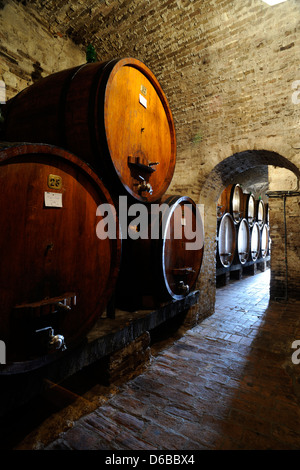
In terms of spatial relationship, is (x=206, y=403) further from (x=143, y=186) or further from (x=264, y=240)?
(x=264, y=240)

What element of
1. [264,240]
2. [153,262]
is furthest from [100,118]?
[264,240]

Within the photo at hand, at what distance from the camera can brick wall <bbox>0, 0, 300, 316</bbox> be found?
3.32m

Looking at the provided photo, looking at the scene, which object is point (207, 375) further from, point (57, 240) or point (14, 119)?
point (14, 119)

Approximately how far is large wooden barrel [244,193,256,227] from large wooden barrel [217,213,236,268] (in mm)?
1440

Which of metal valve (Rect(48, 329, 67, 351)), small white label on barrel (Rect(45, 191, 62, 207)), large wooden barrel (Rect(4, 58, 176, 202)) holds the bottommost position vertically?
metal valve (Rect(48, 329, 67, 351))

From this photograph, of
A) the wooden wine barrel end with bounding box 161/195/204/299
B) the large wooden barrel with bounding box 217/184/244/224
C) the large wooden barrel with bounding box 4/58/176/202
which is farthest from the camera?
the large wooden barrel with bounding box 217/184/244/224

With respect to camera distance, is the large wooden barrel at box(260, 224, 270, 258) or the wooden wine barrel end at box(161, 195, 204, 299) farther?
the large wooden barrel at box(260, 224, 270, 258)

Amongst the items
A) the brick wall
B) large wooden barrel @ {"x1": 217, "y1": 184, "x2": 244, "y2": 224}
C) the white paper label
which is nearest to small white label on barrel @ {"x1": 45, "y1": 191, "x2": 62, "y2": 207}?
the white paper label

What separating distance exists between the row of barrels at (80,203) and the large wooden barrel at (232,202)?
4582 millimetres

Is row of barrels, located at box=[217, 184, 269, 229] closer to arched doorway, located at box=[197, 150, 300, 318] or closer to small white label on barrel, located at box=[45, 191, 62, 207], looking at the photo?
arched doorway, located at box=[197, 150, 300, 318]

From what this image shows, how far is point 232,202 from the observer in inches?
275

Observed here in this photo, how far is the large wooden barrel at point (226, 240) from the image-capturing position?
20.5 ft

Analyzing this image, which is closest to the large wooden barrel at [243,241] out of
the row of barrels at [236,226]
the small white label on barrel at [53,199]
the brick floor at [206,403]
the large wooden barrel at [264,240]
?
the row of barrels at [236,226]

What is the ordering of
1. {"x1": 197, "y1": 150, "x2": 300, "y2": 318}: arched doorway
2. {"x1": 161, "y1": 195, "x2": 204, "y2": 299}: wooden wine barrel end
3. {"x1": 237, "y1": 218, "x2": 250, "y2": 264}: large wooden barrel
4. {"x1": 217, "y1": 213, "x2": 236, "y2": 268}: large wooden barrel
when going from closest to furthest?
{"x1": 161, "y1": 195, "x2": 204, "y2": 299}: wooden wine barrel end, {"x1": 197, "y1": 150, "x2": 300, "y2": 318}: arched doorway, {"x1": 217, "y1": 213, "x2": 236, "y2": 268}: large wooden barrel, {"x1": 237, "y1": 218, "x2": 250, "y2": 264}: large wooden barrel
